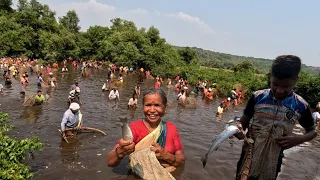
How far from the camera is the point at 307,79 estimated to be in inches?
1102

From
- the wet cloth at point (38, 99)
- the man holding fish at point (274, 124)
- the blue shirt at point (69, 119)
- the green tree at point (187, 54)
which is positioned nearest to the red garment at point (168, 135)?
the man holding fish at point (274, 124)

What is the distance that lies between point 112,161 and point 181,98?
63.6ft

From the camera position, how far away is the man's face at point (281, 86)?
2439 mm

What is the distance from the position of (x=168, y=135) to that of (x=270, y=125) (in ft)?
3.98

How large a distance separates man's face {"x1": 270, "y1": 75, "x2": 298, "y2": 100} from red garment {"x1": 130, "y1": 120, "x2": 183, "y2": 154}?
1314mm

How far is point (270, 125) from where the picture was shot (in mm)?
2553

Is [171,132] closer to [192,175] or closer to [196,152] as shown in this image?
[192,175]

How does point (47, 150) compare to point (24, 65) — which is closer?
point (47, 150)

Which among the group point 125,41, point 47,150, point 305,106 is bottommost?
point 47,150

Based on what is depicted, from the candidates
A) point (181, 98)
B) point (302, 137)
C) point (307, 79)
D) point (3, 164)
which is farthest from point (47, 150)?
point (307, 79)

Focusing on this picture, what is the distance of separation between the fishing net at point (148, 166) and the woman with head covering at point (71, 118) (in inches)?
297

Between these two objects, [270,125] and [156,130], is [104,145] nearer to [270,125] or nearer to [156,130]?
[156,130]

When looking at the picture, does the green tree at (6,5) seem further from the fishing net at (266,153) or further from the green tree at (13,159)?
the fishing net at (266,153)

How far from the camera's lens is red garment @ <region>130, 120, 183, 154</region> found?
10.8ft
